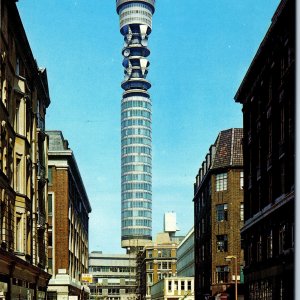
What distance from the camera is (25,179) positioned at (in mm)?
40344

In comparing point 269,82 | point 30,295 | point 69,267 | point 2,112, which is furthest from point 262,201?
point 69,267

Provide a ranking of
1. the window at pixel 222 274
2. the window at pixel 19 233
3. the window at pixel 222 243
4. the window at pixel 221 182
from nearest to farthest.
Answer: the window at pixel 19 233
the window at pixel 222 274
the window at pixel 222 243
the window at pixel 221 182

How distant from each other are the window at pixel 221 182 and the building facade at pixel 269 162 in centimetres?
2365

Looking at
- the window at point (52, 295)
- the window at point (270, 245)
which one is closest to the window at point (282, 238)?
the window at point (270, 245)

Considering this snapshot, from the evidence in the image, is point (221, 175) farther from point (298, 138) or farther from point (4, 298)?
point (298, 138)

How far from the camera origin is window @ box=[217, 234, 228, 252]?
3383 inches

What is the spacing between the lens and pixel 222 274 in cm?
8538

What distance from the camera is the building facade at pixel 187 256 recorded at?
134 m

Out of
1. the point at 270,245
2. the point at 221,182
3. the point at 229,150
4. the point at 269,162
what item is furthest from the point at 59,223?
the point at 269,162

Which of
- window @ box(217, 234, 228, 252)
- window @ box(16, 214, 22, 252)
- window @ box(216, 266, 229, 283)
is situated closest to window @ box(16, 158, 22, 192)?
window @ box(16, 214, 22, 252)

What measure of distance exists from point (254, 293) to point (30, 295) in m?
22.4

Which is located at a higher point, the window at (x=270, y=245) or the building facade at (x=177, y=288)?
the window at (x=270, y=245)

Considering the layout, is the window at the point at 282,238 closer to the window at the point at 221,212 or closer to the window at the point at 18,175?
the window at the point at 18,175

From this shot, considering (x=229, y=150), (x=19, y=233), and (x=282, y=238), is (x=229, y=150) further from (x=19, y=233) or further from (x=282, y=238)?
(x=19, y=233)
